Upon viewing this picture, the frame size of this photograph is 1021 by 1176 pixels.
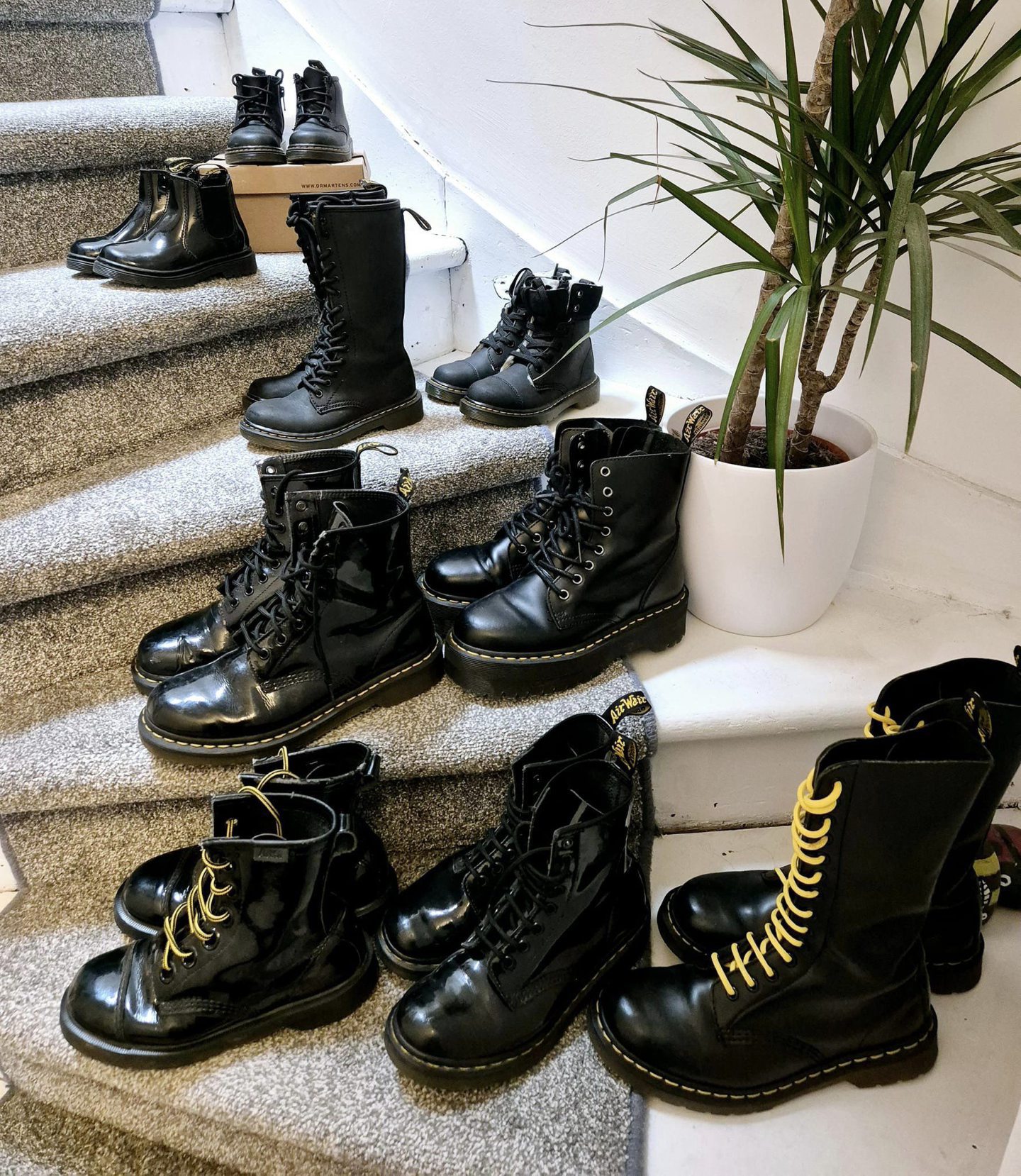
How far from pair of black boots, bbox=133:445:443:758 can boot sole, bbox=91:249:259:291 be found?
1.98ft

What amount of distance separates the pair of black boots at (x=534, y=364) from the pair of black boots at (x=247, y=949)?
74 centimetres

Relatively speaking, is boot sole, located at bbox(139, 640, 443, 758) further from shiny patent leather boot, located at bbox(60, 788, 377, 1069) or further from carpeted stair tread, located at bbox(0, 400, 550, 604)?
carpeted stair tread, located at bbox(0, 400, 550, 604)

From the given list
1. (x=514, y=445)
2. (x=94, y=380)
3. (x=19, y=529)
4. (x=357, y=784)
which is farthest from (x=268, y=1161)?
(x=94, y=380)

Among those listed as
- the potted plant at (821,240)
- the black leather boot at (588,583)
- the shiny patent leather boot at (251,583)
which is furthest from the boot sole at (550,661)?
the shiny patent leather boot at (251,583)

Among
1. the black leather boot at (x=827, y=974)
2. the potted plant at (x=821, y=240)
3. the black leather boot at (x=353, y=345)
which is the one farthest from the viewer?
the black leather boot at (x=353, y=345)

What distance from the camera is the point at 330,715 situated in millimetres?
942

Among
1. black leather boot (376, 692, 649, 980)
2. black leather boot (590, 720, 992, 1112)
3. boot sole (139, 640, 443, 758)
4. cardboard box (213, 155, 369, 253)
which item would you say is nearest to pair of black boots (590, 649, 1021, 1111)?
black leather boot (590, 720, 992, 1112)

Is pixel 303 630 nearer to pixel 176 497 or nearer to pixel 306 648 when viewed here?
pixel 306 648

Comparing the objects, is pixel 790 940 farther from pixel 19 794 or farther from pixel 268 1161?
pixel 19 794

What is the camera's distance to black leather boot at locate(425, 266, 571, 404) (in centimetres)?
141

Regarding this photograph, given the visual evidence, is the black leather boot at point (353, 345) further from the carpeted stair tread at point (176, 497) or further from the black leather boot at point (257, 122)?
the black leather boot at point (257, 122)

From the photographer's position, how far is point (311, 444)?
1.25 m

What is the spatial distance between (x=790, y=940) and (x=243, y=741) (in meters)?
0.64

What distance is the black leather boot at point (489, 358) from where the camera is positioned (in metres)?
1.41
